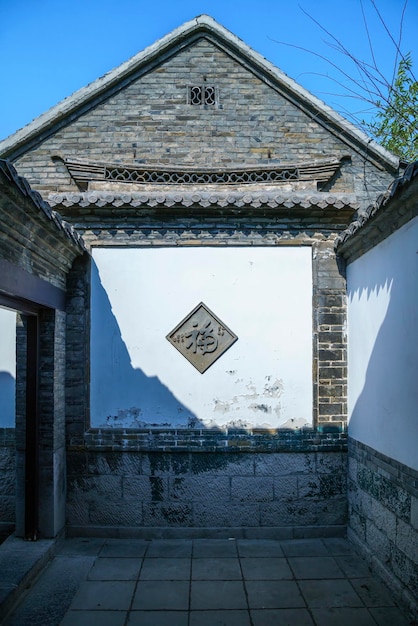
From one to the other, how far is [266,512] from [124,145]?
494 cm

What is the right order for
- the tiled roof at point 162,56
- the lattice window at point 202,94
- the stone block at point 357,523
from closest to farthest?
1. the stone block at point 357,523
2. the tiled roof at point 162,56
3. the lattice window at point 202,94

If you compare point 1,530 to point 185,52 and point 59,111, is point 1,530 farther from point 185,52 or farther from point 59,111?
point 185,52

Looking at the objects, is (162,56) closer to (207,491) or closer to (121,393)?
(121,393)

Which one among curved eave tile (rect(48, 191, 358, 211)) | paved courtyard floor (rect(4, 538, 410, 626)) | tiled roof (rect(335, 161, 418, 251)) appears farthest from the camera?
curved eave tile (rect(48, 191, 358, 211))

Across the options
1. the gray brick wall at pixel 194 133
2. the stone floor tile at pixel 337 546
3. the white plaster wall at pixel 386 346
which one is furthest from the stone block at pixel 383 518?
the gray brick wall at pixel 194 133

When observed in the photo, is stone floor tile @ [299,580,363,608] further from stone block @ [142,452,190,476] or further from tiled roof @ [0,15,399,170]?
tiled roof @ [0,15,399,170]

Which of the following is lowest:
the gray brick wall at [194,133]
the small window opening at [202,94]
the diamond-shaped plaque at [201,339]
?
the diamond-shaped plaque at [201,339]

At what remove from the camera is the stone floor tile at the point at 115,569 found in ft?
15.3

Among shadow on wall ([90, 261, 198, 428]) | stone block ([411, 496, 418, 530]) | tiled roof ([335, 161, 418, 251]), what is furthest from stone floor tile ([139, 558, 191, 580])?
tiled roof ([335, 161, 418, 251])

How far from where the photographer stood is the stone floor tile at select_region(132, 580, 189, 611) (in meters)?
4.12

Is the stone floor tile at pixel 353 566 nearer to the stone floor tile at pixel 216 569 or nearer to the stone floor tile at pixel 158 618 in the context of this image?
the stone floor tile at pixel 216 569

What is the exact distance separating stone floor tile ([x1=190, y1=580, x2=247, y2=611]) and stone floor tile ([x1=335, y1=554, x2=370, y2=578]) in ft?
3.61

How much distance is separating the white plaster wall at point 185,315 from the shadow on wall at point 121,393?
0.04ft

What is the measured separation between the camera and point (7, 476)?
5.82m
